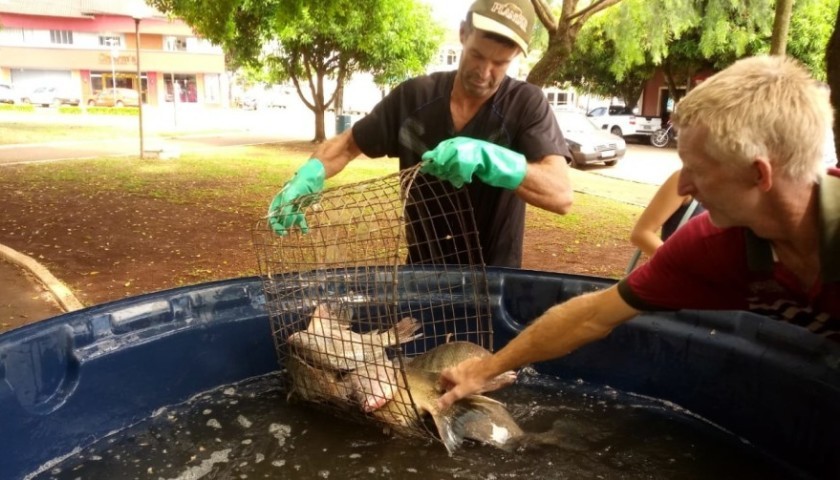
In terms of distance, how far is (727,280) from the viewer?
1.60m

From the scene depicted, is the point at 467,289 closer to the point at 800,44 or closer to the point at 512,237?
the point at 512,237

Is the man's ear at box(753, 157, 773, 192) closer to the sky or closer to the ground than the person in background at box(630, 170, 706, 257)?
closer to the sky

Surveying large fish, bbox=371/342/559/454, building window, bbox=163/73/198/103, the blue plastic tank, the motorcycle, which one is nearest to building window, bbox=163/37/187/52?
building window, bbox=163/73/198/103

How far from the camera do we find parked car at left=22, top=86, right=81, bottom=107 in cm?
3359

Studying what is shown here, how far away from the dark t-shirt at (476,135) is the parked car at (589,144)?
425 inches

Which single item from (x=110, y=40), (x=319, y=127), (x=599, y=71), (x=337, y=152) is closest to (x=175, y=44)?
(x=110, y=40)

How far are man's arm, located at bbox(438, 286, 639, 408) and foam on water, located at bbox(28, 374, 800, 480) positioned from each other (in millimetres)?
308

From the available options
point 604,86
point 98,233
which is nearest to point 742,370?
point 98,233

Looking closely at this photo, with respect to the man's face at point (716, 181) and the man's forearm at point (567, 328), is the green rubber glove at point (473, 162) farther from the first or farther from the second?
the man's face at point (716, 181)

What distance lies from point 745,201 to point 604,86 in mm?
25447

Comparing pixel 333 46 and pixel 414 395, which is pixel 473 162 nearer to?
pixel 414 395

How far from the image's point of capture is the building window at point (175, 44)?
3691 centimetres

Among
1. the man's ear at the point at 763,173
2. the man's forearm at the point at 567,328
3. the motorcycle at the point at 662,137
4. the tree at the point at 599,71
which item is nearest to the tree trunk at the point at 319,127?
the tree at the point at 599,71

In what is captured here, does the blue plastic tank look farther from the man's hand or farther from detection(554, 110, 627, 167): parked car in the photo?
detection(554, 110, 627, 167): parked car
